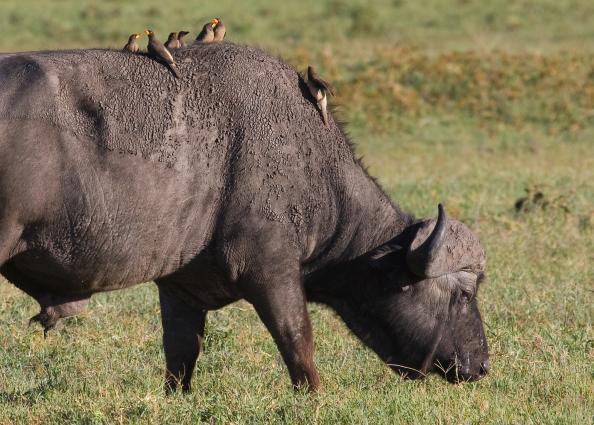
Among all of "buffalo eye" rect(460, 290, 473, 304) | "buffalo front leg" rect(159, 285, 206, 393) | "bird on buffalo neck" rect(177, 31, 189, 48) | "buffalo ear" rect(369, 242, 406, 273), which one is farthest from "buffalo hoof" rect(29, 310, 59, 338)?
"buffalo eye" rect(460, 290, 473, 304)

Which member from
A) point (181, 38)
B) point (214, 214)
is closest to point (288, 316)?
point (214, 214)

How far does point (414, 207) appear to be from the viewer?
1344cm

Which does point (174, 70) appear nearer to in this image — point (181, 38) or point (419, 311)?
point (181, 38)

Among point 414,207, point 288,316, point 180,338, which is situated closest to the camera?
point 288,316

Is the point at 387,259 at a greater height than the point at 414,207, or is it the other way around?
the point at 387,259

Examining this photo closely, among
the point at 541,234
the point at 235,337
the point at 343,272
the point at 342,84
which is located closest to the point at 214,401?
the point at 343,272

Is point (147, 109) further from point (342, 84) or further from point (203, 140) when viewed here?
point (342, 84)

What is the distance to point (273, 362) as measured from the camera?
8062 millimetres

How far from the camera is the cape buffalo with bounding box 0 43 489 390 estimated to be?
625 cm

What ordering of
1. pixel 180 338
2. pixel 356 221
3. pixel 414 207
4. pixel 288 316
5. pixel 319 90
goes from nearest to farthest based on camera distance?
pixel 288 316, pixel 319 90, pixel 356 221, pixel 180 338, pixel 414 207

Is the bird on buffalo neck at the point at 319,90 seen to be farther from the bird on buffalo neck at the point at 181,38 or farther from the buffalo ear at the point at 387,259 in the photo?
the buffalo ear at the point at 387,259

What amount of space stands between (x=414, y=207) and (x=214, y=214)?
6966 mm

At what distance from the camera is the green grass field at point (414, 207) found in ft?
22.0

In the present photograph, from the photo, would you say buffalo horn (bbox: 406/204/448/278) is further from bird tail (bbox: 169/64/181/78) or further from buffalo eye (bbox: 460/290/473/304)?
bird tail (bbox: 169/64/181/78)
